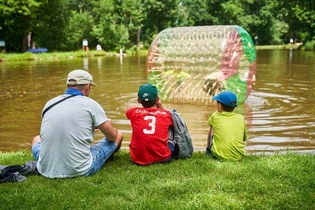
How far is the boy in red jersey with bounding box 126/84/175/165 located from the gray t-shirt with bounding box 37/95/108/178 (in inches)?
25.0

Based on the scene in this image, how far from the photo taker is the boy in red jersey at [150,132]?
5031mm

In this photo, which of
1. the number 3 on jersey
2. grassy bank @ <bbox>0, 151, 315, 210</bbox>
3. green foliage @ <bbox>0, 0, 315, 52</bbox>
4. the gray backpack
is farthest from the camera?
green foliage @ <bbox>0, 0, 315, 52</bbox>

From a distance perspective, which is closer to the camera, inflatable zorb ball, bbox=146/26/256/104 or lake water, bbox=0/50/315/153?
lake water, bbox=0/50/315/153

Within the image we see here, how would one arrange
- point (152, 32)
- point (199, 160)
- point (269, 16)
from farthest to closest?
1. point (269, 16)
2. point (152, 32)
3. point (199, 160)

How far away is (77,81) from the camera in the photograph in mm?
4641

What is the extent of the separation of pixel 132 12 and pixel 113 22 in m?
2.82

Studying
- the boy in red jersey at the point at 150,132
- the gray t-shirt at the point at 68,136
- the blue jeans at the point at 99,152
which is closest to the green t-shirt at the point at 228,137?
the boy in red jersey at the point at 150,132

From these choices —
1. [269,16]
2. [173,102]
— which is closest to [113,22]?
[269,16]

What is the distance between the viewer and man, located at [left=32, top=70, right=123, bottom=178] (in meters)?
4.48

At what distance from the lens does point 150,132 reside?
5.02 meters

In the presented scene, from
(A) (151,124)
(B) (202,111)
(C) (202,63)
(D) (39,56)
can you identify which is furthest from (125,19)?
(A) (151,124)

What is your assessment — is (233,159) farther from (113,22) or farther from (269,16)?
(269,16)

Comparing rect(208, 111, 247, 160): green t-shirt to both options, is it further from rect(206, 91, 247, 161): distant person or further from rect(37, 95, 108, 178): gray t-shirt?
rect(37, 95, 108, 178): gray t-shirt

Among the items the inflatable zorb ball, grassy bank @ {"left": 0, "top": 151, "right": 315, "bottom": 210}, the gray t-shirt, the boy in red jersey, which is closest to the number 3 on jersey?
the boy in red jersey
